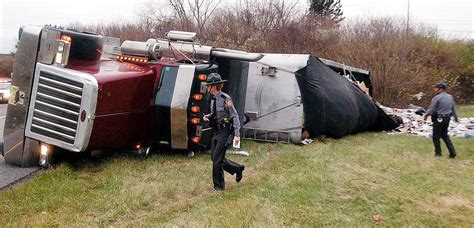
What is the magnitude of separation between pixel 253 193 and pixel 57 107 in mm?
3210

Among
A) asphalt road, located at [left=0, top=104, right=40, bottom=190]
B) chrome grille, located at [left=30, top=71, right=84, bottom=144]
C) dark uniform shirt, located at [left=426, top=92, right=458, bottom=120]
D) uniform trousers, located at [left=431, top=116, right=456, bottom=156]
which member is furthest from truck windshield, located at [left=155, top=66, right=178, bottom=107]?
uniform trousers, located at [left=431, top=116, right=456, bottom=156]

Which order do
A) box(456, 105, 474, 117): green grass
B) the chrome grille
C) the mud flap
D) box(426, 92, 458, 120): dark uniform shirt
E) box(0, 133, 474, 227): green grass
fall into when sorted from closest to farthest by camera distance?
box(0, 133, 474, 227): green grass < the chrome grille < the mud flap < box(426, 92, 458, 120): dark uniform shirt < box(456, 105, 474, 117): green grass

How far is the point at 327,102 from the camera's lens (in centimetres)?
1191

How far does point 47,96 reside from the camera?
23.2 feet

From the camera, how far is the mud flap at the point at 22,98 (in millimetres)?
7258

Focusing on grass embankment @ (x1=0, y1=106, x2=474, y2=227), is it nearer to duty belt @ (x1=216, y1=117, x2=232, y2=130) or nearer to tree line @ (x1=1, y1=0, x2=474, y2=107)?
duty belt @ (x1=216, y1=117, x2=232, y2=130)

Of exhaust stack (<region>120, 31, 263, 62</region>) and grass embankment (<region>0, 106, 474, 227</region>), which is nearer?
grass embankment (<region>0, 106, 474, 227</region>)

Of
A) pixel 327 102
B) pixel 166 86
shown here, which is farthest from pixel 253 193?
pixel 327 102

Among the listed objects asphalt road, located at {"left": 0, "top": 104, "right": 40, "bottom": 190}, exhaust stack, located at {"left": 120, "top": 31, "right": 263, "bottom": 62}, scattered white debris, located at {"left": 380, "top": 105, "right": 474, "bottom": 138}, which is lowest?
asphalt road, located at {"left": 0, "top": 104, "right": 40, "bottom": 190}

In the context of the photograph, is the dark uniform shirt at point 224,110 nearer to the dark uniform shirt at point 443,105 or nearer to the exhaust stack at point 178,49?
the exhaust stack at point 178,49

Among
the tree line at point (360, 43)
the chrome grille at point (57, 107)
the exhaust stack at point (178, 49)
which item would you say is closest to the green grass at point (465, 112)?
the tree line at point (360, 43)

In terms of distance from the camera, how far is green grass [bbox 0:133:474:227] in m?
5.44

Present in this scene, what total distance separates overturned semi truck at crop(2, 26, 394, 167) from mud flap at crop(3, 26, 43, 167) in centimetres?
2

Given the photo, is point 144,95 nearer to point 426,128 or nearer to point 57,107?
point 57,107
